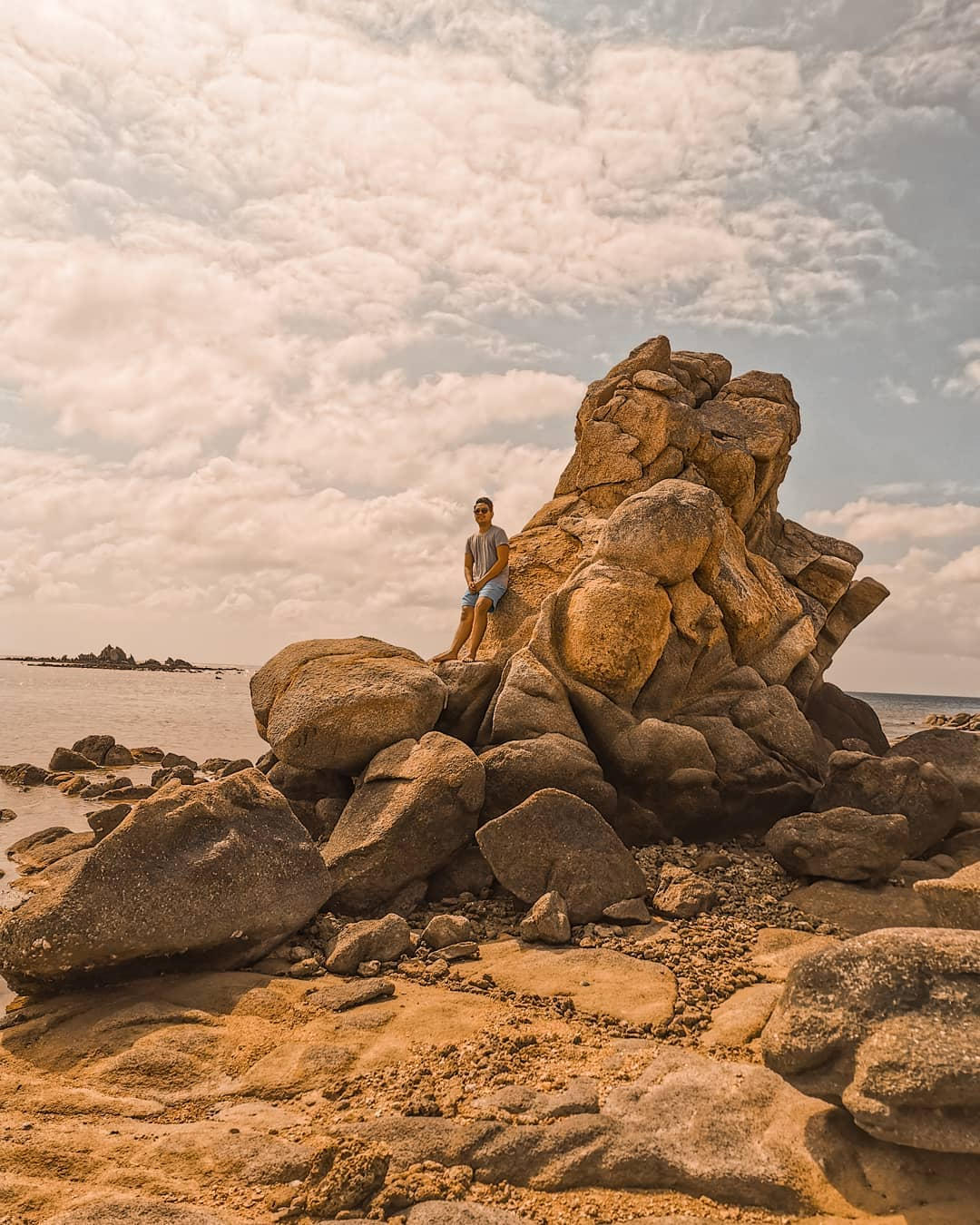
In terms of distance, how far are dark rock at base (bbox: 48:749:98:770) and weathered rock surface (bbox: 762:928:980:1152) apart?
72.8ft

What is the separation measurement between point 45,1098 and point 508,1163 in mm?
3348

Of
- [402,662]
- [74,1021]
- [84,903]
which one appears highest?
[402,662]

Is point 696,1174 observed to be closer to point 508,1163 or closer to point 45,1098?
point 508,1163

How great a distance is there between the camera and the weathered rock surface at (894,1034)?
438 centimetres

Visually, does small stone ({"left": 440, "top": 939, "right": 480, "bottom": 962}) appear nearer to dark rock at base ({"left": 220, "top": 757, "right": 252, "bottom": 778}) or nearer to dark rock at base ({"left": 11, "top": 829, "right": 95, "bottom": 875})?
dark rock at base ({"left": 11, "top": 829, "right": 95, "bottom": 875})

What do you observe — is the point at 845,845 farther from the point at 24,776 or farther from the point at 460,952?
the point at 24,776

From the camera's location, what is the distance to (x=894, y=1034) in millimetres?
4637

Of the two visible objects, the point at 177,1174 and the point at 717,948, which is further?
the point at 717,948

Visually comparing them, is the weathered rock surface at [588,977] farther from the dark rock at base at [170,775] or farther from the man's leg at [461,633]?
the dark rock at base at [170,775]

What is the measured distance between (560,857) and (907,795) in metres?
5.38

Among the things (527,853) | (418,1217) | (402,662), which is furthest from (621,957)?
(402,662)

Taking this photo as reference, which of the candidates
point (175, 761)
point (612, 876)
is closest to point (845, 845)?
point (612, 876)

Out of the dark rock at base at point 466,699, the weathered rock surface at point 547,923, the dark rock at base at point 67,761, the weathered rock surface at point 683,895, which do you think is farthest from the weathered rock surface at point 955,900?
the dark rock at base at point 67,761

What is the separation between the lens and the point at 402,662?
1245 centimetres
